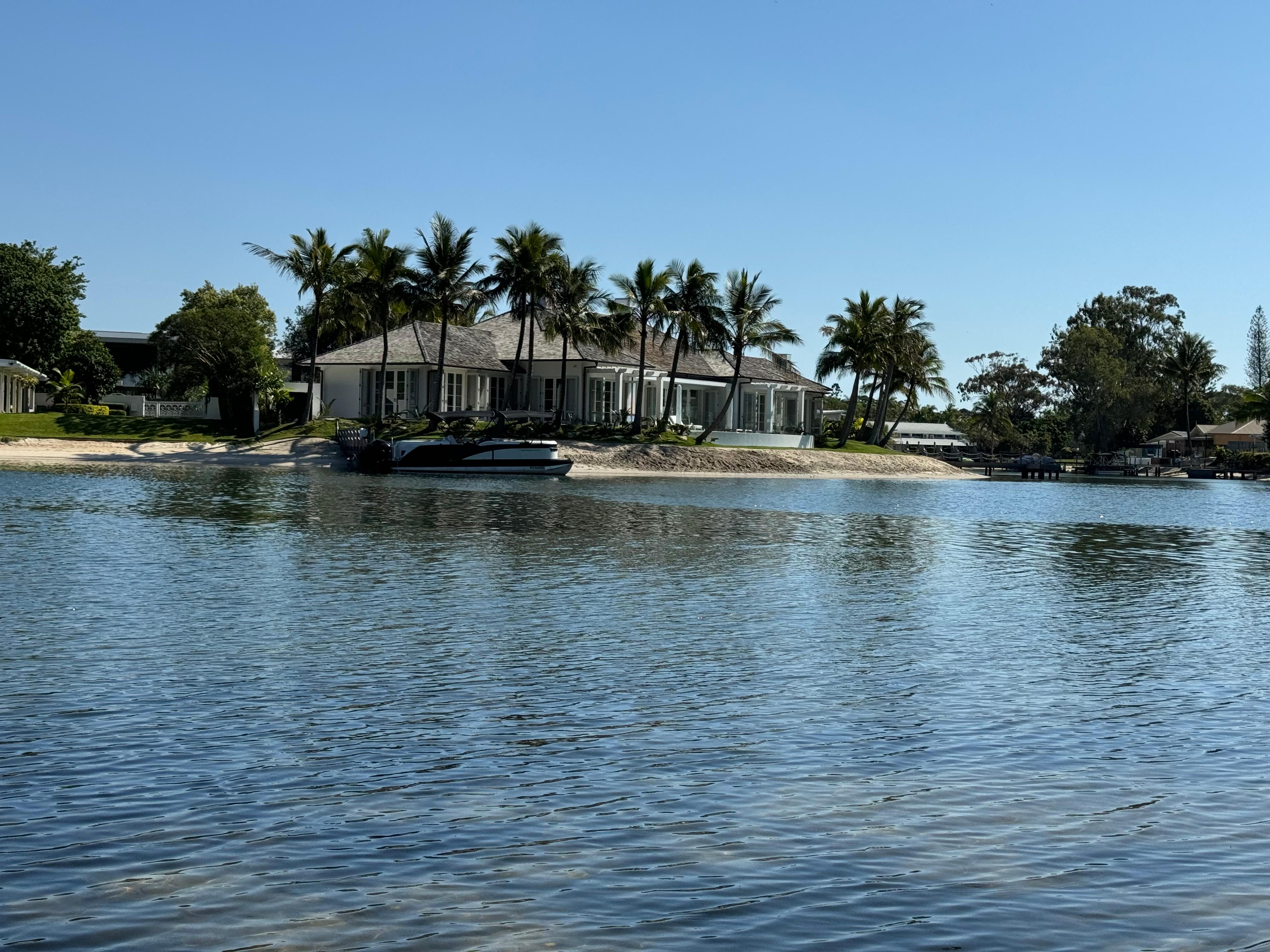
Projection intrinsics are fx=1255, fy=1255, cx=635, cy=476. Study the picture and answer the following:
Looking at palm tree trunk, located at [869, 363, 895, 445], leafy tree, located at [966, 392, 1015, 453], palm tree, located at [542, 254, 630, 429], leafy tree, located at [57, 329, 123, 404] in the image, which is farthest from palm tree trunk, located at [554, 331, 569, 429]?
leafy tree, located at [966, 392, 1015, 453]

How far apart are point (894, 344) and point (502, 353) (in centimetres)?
2845

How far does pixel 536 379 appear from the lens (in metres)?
77.3

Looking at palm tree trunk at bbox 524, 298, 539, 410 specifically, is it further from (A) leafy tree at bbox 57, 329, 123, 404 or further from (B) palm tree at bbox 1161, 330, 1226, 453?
(B) palm tree at bbox 1161, 330, 1226, 453

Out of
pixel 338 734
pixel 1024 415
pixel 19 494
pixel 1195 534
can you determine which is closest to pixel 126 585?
pixel 338 734

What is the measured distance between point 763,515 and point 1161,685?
83.1ft

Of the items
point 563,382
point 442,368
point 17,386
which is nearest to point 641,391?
point 563,382

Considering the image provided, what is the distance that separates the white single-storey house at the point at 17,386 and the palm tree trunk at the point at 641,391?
34189mm

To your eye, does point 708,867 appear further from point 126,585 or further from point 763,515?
point 763,515

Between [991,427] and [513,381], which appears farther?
[991,427]

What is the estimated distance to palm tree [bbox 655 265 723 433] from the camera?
70.9 meters

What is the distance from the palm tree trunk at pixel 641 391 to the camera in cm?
7088

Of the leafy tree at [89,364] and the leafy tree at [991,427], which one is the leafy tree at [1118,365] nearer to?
the leafy tree at [991,427]

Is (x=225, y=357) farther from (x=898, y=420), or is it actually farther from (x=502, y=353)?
(x=898, y=420)

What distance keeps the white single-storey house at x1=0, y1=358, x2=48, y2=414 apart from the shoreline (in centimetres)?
946
